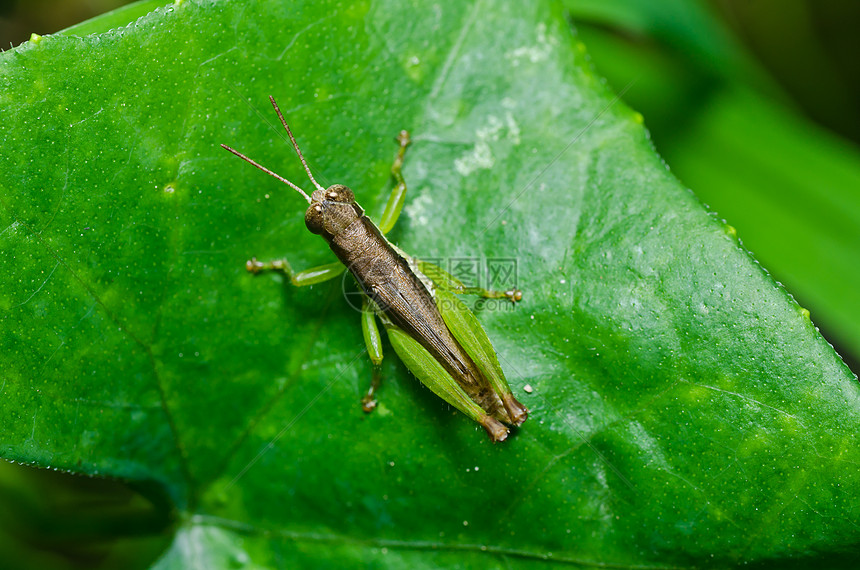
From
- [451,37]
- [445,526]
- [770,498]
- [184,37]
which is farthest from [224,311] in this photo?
[770,498]

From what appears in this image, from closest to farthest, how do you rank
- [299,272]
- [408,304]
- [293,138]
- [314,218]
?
1. [293,138]
2. [314,218]
3. [299,272]
4. [408,304]

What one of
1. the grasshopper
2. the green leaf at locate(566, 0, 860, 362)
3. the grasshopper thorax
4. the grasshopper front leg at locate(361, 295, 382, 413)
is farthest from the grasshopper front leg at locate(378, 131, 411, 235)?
the green leaf at locate(566, 0, 860, 362)

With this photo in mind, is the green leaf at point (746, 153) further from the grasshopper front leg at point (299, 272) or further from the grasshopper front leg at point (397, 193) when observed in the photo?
the grasshopper front leg at point (299, 272)

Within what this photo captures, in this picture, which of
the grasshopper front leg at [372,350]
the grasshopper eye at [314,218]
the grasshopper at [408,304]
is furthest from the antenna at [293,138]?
the grasshopper front leg at [372,350]

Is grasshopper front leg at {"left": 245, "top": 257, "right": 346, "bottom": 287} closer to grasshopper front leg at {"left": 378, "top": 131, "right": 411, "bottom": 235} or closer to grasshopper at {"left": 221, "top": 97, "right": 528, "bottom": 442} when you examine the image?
grasshopper at {"left": 221, "top": 97, "right": 528, "bottom": 442}

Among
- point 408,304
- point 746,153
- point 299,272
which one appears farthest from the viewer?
point 746,153

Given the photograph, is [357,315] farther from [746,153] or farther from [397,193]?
[746,153]

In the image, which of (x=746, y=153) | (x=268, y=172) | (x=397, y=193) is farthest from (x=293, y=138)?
(x=746, y=153)
